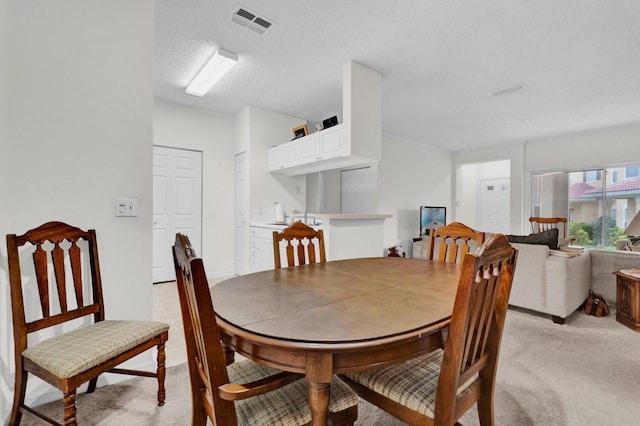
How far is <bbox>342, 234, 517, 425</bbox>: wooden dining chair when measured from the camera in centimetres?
89

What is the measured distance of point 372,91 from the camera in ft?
11.3

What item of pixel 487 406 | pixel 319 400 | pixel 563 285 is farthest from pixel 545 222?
pixel 319 400

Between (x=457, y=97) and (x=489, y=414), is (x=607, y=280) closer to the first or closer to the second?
(x=457, y=97)

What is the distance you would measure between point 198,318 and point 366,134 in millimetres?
2996

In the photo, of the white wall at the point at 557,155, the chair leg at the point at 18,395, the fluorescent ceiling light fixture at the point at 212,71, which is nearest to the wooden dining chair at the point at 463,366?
the chair leg at the point at 18,395

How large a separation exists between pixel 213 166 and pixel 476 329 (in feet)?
14.9

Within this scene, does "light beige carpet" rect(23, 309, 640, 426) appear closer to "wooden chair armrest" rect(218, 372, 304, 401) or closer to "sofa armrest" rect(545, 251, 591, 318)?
"sofa armrest" rect(545, 251, 591, 318)

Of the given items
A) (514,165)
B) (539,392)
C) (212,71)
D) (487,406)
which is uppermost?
(212,71)

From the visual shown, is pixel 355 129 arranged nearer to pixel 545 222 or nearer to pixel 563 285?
pixel 563 285

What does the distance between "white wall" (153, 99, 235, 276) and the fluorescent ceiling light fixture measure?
76 cm

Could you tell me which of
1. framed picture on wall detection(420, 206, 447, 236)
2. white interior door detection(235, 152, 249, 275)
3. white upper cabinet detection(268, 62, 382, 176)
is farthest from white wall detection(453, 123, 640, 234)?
white interior door detection(235, 152, 249, 275)

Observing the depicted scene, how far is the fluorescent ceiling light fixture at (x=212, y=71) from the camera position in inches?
120

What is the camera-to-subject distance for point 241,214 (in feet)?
15.8

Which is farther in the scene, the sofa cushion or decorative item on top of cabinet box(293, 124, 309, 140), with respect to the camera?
decorative item on top of cabinet box(293, 124, 309, 140)
